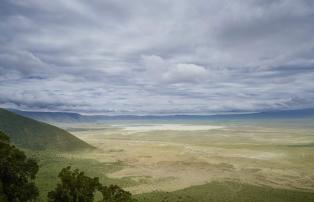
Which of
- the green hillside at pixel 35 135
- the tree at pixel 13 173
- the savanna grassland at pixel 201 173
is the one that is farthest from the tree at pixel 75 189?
the green hillside at pixel 35 135

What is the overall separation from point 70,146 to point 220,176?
308 feet

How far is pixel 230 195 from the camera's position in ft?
266

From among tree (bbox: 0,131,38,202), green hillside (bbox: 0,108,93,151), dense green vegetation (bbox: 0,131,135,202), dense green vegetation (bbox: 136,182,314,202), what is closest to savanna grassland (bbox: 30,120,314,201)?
dense green vegetation (bbox: 136,182,314,202)

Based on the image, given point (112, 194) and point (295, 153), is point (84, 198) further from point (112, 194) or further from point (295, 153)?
point (295, 153)

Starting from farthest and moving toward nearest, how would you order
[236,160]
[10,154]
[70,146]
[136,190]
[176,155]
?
[70,146] < [176,155] < [236,160] < [136,190] < [10,154]

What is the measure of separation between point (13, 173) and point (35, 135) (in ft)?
467

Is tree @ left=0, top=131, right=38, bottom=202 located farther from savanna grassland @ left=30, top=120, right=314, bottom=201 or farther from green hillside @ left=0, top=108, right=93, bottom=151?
green hillside @ left=0, top=108, right=93, bottom=151

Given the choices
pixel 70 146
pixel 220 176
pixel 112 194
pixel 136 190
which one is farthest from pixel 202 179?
pixel 70 146

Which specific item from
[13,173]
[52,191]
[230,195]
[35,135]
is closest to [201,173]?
[230,195]

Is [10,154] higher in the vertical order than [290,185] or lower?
higher

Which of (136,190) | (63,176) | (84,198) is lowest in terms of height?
(136,190)

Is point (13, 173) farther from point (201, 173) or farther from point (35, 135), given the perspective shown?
point (35, 135)

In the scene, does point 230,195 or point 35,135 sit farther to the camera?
point 35,135

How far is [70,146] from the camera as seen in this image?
17175 centimetres
